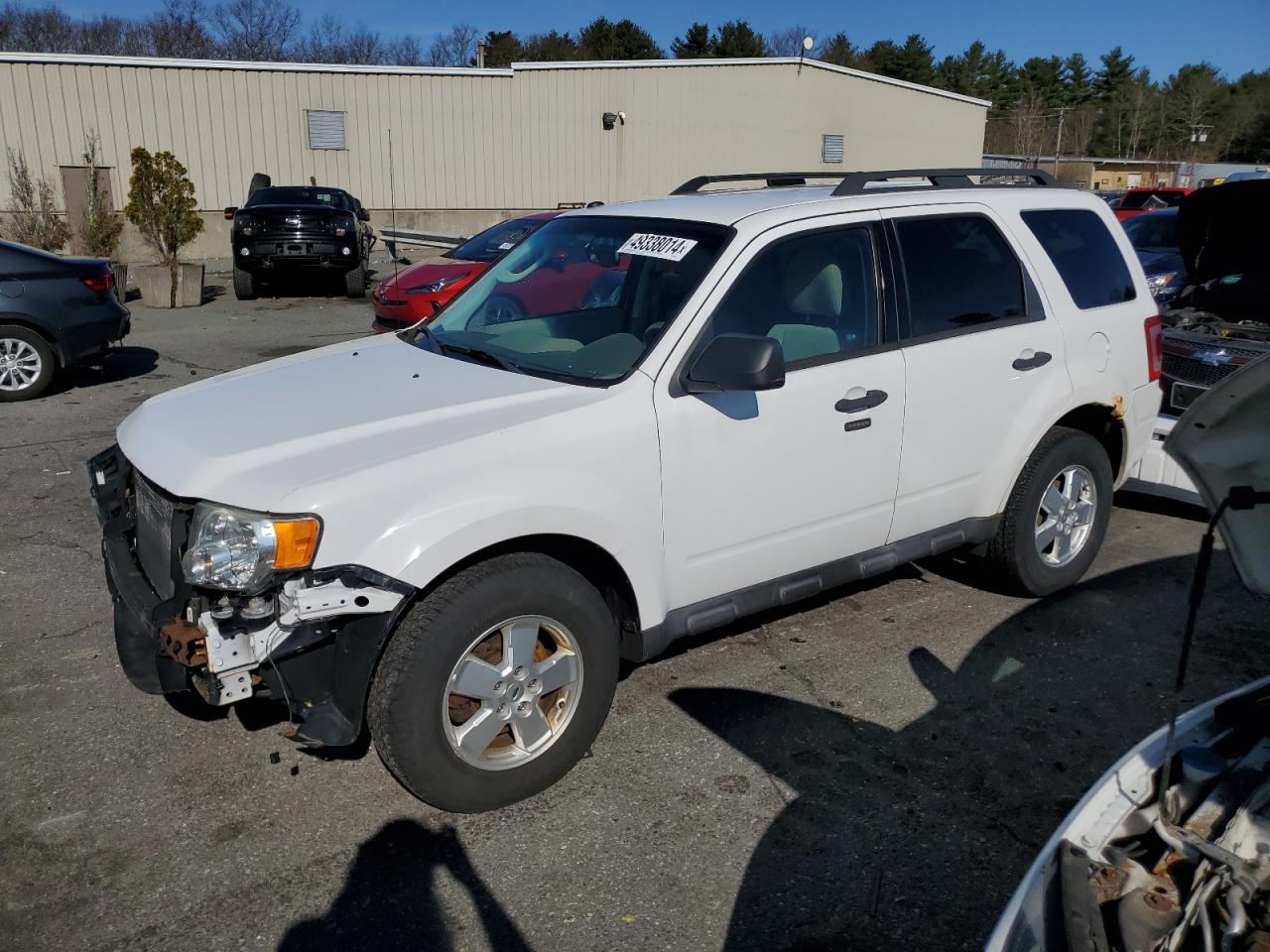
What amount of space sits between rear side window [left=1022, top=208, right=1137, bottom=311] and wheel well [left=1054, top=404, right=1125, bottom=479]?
49 cm

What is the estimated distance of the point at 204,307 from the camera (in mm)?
16719

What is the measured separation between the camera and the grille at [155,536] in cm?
325

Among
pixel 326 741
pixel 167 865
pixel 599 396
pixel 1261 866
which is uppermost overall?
pixel 599 396

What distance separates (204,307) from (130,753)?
47.6 feet

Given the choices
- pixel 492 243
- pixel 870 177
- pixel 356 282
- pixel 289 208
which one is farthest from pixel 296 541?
pixel 356 282

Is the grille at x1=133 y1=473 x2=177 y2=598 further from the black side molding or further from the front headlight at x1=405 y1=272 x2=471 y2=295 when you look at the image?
the front headlight at x1=405 y1=272 x2=471 y2=295

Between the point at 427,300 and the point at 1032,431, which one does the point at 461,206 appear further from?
the point at 1032,431

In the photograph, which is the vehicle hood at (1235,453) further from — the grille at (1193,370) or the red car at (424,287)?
the red car at (424,287)

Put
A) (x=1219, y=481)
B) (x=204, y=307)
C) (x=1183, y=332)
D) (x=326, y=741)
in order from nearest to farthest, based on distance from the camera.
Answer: (x=1219, y=481) < (x=326, y=741) < (x=1183, y=332) < (x=204, y=307)

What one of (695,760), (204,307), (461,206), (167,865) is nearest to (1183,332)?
(695,760)

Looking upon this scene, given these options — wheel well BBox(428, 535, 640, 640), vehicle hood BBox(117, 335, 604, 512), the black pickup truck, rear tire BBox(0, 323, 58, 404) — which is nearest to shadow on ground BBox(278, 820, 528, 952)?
wheel well BBox(428, 535, 640, 640)

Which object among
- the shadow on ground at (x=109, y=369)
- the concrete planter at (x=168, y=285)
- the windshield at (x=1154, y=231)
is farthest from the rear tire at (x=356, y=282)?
the windshield at (x=1154, y=231)

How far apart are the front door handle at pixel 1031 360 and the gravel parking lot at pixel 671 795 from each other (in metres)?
1.10

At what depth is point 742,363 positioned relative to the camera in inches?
133
